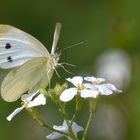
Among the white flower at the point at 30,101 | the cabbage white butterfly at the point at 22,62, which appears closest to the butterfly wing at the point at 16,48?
the cabbage white butterfly at the point at 22,62

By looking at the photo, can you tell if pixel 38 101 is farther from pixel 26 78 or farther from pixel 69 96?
pixel 26 78

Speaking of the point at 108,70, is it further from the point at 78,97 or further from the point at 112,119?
the point at 78,97

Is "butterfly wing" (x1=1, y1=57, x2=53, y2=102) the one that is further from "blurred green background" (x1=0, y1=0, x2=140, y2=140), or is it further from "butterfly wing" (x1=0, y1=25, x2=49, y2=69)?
"blurred green background" (x1=0, y1=0, x2=140, y2=140)

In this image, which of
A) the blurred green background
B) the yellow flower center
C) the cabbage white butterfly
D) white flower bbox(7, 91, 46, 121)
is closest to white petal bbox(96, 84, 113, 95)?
the yellow flower center

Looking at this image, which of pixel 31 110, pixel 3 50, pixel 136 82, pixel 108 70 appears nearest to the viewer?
pixel 31 110

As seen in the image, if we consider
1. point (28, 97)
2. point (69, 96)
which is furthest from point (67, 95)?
point (28, 97)

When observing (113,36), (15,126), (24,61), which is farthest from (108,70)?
(24,61)

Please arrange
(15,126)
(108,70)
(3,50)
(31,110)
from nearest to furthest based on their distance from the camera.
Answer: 1. (31,110)
2. (3,50)
3. (15,126)
4. (108,70)

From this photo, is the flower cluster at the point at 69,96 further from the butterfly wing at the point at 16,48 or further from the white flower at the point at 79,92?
the butterfly wing at the point at 16,48
